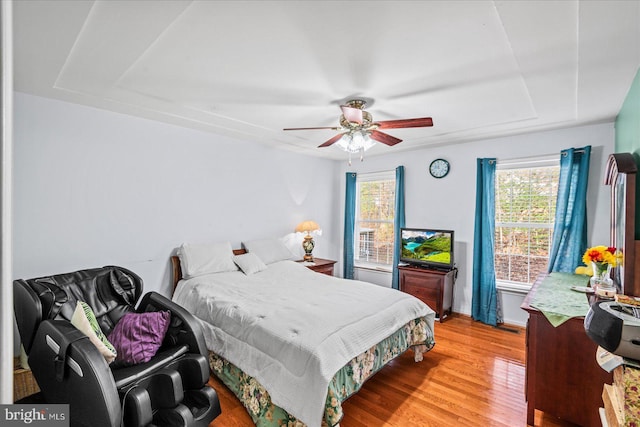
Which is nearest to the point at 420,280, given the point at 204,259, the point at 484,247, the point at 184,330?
the point at 484,247

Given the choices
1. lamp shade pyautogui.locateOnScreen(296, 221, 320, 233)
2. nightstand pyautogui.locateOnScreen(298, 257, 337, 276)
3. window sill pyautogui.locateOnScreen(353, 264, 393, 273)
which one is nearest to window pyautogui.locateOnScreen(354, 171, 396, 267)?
window sill pyautogui.locateOnScreen(353, 264, 393, 273)

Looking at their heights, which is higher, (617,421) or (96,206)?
(96,206)

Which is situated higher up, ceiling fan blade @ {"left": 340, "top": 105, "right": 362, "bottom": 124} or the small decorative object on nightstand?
ceiling fan blade @ {"left": 340, "top": 105, "right": 362, "bottom": 124}

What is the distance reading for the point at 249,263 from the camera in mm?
3676

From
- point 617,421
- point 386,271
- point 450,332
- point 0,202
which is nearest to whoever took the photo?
point 0,202

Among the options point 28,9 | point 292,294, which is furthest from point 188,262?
point 28,9

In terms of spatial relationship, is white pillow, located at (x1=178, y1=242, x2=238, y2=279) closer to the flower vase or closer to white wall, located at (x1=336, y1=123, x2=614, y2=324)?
white wall, located at (x1=336, y1=123, x2=614, y2=324)

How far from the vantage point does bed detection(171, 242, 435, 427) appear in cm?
184

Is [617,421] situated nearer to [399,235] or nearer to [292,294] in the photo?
[292,294]

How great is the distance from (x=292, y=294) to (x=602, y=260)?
8.35 ft

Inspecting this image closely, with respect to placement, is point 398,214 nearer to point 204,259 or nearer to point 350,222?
point 350,222

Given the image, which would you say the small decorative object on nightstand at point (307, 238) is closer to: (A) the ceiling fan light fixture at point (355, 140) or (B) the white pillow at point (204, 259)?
(B) the white pillow at point (204, 259)

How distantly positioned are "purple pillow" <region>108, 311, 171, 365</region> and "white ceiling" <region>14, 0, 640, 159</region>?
1.79 metres

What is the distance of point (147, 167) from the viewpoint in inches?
131
